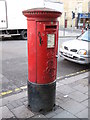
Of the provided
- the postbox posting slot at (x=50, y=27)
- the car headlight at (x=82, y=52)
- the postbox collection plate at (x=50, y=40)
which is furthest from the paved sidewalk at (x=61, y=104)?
the car headlight at (x=82, y=52)

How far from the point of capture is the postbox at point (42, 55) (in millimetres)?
2789

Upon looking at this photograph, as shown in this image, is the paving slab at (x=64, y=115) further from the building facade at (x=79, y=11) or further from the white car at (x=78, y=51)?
the building facade at (x=79, y=11)

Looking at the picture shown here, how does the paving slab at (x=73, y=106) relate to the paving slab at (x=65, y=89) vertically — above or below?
below

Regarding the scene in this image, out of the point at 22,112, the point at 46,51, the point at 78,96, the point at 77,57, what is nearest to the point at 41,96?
the point at 22,112

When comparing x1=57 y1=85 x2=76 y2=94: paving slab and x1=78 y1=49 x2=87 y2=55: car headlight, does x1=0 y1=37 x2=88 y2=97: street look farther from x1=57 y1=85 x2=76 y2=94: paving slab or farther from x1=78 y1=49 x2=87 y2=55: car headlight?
x1=57 y1=85 x2=76 y2=94: paving slab

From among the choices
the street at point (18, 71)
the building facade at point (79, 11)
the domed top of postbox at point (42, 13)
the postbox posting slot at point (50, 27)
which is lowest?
the street at point (18, 71)

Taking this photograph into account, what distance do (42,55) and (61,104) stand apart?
1.26 metres

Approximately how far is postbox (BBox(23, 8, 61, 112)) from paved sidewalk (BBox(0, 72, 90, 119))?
17 centimetres

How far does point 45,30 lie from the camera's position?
2.82 m

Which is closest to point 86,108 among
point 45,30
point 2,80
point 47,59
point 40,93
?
point 40,93

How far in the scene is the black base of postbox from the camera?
10.1 feet

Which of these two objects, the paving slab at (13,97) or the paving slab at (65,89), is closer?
the paving slab at (13,97)

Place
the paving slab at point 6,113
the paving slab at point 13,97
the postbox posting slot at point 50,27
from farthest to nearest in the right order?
the paving slab at point 13,97 → the paving slab at point 6,113 → the postbox posting slot at point 50,27

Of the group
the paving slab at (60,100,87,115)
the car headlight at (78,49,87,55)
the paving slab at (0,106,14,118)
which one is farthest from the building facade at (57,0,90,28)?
the paving slab at (0,106,14,118)
